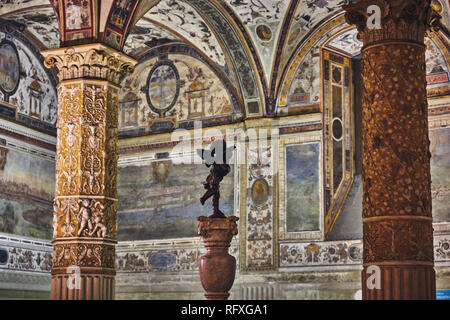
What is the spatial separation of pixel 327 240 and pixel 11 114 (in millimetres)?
7212

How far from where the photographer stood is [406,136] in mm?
6738

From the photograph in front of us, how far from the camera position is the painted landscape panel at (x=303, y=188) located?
52.8ft

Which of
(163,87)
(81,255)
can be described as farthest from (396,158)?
(163,87)

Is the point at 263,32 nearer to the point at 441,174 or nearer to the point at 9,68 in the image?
the point at 441,174

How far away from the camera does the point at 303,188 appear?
53.3 feet

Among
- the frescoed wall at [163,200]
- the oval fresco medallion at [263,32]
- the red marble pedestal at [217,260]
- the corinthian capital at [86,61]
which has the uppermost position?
the oval fresco medallion at [263,32]

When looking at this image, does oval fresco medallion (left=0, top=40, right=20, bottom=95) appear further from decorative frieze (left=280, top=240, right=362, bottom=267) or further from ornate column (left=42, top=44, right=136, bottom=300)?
decorative frieze (left=280, top=240, right=362, bottom=267)

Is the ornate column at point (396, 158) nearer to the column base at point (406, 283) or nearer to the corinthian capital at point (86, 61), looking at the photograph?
the column base at point (406, 283)

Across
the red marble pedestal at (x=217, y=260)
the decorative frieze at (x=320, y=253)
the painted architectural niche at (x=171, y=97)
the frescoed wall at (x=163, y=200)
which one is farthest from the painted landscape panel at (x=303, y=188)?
the red marble pedestal at (x=217, y=260)

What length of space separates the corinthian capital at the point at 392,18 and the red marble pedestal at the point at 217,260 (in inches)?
196

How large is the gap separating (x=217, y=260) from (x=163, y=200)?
6570 millimetres

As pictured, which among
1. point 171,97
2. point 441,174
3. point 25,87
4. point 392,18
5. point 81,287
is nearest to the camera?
point 392,18

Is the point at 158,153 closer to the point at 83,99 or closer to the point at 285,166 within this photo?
the point at 285,166
